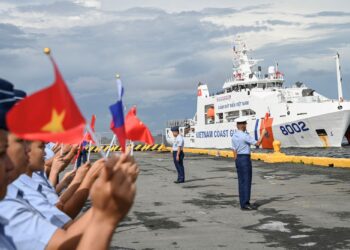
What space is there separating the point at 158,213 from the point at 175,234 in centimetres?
228

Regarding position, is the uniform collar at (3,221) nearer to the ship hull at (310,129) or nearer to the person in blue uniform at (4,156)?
the person in blue uniform at (4,156)

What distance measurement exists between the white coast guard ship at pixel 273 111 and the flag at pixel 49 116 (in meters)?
34.6

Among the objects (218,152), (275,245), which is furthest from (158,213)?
(218,152)

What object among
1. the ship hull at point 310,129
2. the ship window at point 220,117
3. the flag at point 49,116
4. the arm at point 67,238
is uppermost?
the ship window at point 220,117

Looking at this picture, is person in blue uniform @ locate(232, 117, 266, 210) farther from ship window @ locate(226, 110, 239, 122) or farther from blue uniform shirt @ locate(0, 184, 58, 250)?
ship window @ locate(226, 110, 239, 122)

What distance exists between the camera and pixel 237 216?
33.4 feet

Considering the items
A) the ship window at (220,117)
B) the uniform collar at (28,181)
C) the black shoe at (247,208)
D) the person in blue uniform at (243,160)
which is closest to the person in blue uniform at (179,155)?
the person in blue uniform at (243,160)

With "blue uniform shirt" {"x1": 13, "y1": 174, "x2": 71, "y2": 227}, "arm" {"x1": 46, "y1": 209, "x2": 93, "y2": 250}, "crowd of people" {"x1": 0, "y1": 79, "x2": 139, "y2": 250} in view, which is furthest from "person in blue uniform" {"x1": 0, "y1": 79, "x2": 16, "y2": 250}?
"blue uniform shirt" {"x1": 13, "y1": 174, "x2": 71, "y2": 227}

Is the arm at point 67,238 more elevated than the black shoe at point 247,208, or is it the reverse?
the arm at point 67,238

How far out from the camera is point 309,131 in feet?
126

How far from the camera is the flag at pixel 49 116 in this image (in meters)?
1.75

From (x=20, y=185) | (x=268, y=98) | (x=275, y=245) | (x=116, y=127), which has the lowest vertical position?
(x=275, y=245)

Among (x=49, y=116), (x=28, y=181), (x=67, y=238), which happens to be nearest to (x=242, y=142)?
(x=28, y=181)

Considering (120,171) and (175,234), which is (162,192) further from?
(120,171)
